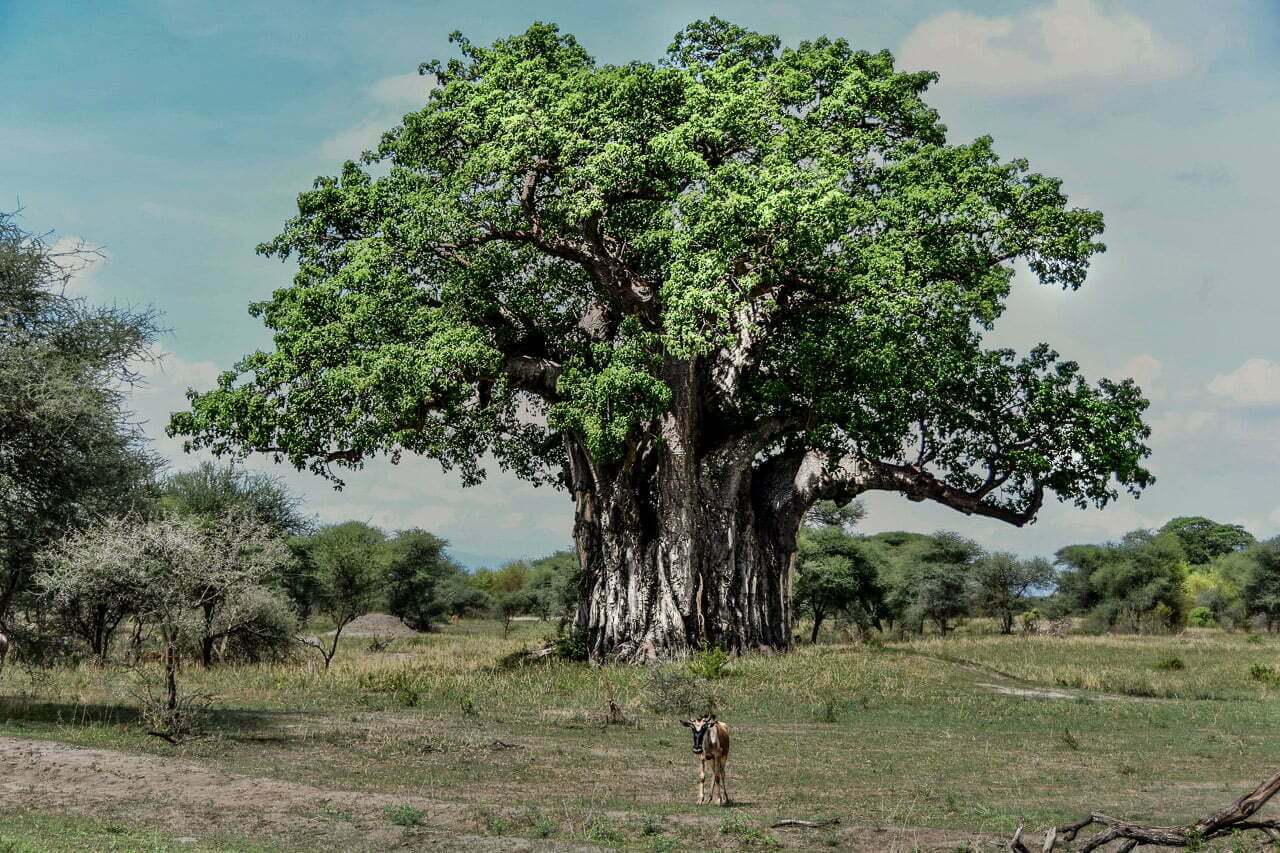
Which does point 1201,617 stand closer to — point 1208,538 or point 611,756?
point 1208,538

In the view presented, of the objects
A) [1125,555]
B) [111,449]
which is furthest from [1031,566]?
[111,449]

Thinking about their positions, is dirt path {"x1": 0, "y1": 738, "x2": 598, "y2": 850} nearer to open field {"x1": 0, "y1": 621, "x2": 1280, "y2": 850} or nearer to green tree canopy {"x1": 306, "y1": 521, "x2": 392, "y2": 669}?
open field {"x1": 0, "y1": 621, "x2": 1280, "y2": 850}

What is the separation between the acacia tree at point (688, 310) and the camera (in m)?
26.0

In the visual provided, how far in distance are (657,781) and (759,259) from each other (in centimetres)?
1435

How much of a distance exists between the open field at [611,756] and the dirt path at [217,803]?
42 mm

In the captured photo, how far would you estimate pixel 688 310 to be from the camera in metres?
25.1

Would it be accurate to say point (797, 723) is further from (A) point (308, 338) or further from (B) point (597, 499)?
(A) point (308, 338)

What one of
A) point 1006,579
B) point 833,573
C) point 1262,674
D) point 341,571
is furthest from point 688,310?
point 1006,579

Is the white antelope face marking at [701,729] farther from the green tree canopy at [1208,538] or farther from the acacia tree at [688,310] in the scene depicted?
the green tree canopy at [1208,538]

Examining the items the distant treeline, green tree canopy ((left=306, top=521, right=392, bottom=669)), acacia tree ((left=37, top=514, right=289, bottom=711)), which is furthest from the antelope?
the distant treeline

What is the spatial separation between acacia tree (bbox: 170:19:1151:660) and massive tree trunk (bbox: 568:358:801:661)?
73 mm

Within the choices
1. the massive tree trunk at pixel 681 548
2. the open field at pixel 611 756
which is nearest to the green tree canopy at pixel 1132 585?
the open field at pixel 611 756

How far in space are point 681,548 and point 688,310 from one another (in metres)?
6.70

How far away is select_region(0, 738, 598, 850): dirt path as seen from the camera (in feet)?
35.3
